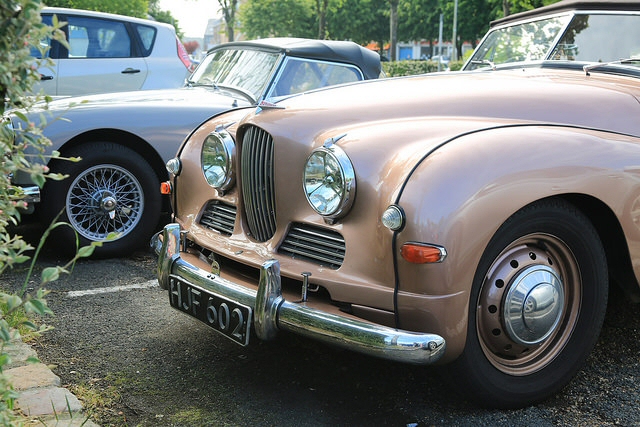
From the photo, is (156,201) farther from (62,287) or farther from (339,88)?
(339,88)

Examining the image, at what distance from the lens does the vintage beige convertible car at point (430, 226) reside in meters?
2.42

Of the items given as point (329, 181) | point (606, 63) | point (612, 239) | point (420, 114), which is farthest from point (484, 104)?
point (606, 63)

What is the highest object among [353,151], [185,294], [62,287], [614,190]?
[353,151]

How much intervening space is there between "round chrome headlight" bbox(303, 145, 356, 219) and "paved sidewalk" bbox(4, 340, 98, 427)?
44.8 inches

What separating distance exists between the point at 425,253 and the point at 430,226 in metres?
0.09

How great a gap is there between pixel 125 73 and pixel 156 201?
2.61 m

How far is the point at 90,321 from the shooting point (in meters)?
3.71

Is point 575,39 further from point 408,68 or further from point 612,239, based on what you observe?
point 408,68

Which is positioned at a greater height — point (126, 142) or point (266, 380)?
point (126, 142)

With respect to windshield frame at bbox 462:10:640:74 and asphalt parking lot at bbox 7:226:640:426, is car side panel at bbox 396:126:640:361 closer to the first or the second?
asphalt parking lot at bbox 7:226:640:426

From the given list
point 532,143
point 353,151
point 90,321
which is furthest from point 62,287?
point 532,143

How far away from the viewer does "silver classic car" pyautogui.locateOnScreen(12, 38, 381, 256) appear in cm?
473

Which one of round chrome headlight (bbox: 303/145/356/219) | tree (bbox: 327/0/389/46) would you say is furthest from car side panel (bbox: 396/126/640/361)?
tree (bbox: 327/0/389/46)

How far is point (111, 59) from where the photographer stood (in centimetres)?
716
